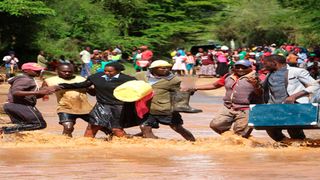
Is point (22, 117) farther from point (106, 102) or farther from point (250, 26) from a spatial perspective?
point (250, 26)

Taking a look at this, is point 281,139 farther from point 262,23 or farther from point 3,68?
point 262,23

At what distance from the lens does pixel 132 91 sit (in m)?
13.0

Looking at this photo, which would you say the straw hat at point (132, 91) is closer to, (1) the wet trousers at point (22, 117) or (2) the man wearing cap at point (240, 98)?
(2) the man wearing cap at point (240, 98)

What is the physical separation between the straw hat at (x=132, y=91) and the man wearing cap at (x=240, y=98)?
1.12 m

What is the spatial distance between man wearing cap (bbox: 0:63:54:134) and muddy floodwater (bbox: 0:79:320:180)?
230mm

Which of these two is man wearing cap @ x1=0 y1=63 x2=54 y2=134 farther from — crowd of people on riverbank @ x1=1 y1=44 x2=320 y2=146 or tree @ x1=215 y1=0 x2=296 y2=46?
tree @ x1=215 y1=0 x2=296 y2=46

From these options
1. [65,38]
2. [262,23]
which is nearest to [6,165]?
[65,38]

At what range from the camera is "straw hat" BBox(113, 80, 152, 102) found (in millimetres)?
12908

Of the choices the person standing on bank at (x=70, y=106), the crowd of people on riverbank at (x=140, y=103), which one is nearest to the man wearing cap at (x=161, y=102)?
the crowd of people on riverbank at (x=140, y=103)

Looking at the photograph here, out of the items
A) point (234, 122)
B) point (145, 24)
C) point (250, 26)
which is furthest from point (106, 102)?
point (250, 26)

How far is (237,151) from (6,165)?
10.6ft

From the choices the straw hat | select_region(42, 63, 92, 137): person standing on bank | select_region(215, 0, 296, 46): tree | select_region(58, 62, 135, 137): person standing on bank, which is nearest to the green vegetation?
select_region(215, 0, 296, 46): tree

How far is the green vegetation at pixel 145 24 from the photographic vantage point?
121 ft

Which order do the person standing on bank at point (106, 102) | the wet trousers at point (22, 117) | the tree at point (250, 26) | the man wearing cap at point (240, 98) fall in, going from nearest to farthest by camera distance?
the man wearing cap at point (240, 98)
the wet trousers at point (22, 117)
the person standing on bank at point (106, 102)
the tree at point (250, 26)
